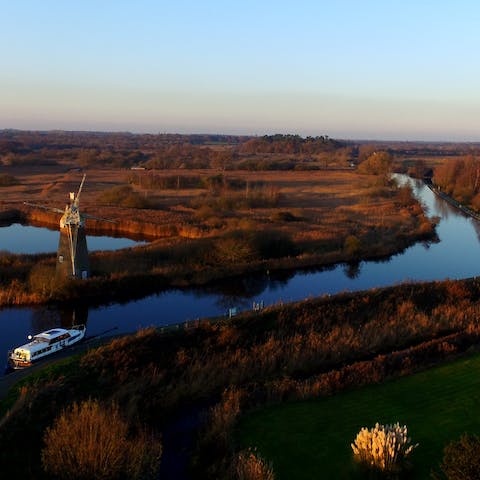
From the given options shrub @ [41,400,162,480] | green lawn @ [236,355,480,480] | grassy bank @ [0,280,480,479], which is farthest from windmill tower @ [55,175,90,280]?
shrub @ [41,400,162,480]

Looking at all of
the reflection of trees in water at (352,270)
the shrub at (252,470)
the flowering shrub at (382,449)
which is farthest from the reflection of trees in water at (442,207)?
the shrub at (252,470)

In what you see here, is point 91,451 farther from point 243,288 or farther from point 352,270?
point 352,270

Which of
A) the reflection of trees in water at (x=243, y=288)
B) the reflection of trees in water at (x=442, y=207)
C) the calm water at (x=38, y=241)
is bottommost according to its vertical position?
the reflection of trees in water at (x=243, y=288)

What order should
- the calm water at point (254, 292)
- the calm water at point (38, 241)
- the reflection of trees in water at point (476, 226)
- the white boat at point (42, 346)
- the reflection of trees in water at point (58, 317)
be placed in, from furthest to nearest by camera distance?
the reflection of trees in water at point (476, 226) < the calm water at point (38, 241) < the calm water at point (254, 292) < the reflection of trees in water at point (58, 317) < the white boat at point (42, 346)

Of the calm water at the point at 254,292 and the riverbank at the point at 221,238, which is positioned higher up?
the riverbank at the point at 221,238

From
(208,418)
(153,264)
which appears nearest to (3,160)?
(153,264)

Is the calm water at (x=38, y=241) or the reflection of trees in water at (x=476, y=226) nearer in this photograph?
the calm water at (x=38, y=241)

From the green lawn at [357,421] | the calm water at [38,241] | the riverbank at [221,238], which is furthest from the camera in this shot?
the calm water at [38,241]

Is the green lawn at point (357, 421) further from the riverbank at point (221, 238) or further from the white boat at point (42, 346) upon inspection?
the riverbank at point (221, 238)
